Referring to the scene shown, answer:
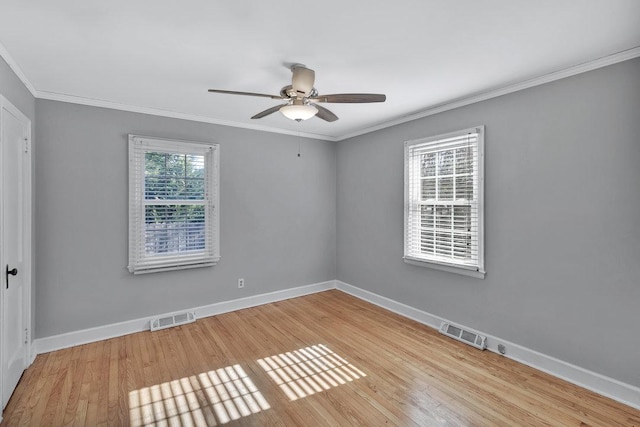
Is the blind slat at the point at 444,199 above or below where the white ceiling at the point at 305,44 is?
below

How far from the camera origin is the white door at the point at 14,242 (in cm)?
217

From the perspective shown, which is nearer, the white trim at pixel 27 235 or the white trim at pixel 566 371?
the white trim at pixel 566 371

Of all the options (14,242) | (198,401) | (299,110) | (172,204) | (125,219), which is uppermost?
(299,110)

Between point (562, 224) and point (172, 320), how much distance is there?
4.15 metres

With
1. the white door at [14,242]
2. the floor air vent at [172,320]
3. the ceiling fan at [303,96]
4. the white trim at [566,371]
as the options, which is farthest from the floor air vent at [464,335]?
the white door at [14,242]

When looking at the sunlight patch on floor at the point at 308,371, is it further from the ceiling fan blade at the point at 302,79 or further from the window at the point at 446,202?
the ceiling fan blade at the point at 302,79

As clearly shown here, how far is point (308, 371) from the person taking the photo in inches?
106

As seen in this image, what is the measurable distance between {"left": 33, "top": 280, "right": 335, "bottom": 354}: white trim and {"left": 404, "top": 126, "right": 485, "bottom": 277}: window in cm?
201

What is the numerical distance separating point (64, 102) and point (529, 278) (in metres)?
4.87

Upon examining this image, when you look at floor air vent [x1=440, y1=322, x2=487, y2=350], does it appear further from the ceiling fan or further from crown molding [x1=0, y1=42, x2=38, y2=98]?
crown molding [x1=0, y1=42, x2=38, y2=98]

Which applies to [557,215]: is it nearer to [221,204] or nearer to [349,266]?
[349,266]

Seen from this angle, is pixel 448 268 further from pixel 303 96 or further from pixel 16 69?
pixel 16 69

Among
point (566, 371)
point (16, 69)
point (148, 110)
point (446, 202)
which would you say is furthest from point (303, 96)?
point (566, 371)

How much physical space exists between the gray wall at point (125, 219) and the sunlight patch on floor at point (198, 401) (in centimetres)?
141
